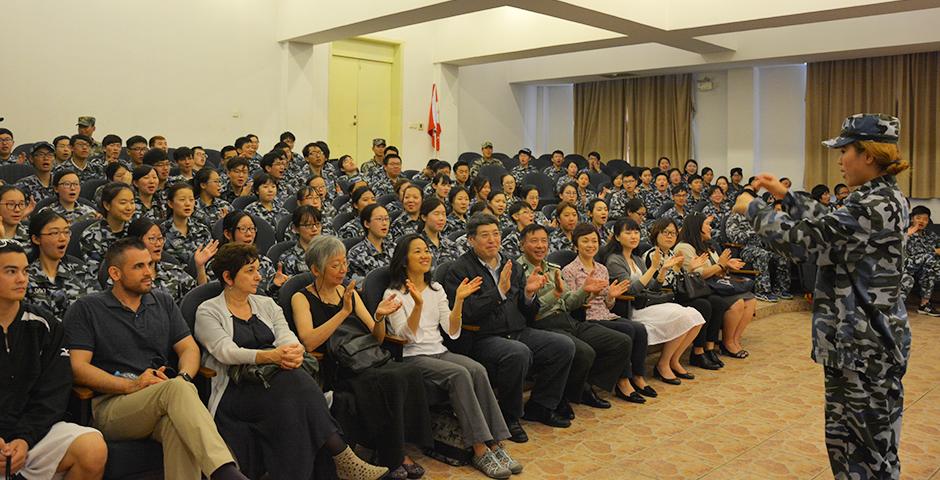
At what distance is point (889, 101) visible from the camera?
9664 mm

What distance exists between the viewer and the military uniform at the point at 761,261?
7430 mm

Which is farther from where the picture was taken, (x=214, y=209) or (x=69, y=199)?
(x=214, y=209)

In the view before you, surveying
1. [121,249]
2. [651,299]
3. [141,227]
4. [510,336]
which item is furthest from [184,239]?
[651,299]

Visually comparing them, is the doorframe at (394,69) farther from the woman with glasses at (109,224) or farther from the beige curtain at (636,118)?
the woman with glasses at (109,224)

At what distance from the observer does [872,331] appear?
2197 mm

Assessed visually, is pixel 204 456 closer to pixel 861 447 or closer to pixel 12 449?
pixel 12 449

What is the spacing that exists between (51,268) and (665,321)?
130 inches

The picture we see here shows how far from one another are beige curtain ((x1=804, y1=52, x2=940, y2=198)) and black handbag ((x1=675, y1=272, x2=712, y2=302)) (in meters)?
5.83

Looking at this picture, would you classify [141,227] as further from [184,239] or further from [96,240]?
[184,239]

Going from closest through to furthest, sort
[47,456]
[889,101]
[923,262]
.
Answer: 1. [47,456]
2. [923,262]
3. [889,101]

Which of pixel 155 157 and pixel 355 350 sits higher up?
pixel 155 157

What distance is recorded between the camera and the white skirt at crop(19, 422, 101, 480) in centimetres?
233

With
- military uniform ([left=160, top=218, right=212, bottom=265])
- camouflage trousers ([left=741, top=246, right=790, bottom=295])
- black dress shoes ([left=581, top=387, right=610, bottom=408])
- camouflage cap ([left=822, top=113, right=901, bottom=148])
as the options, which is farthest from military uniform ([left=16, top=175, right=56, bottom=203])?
camouflage trousers ([left=741, top=246, right=790, bottom=295])

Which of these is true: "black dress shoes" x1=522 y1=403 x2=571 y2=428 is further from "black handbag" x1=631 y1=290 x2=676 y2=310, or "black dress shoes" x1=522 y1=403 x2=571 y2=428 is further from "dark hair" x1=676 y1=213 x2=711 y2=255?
"dark hair" x1=676 y1=213 x2=711 y2=255
